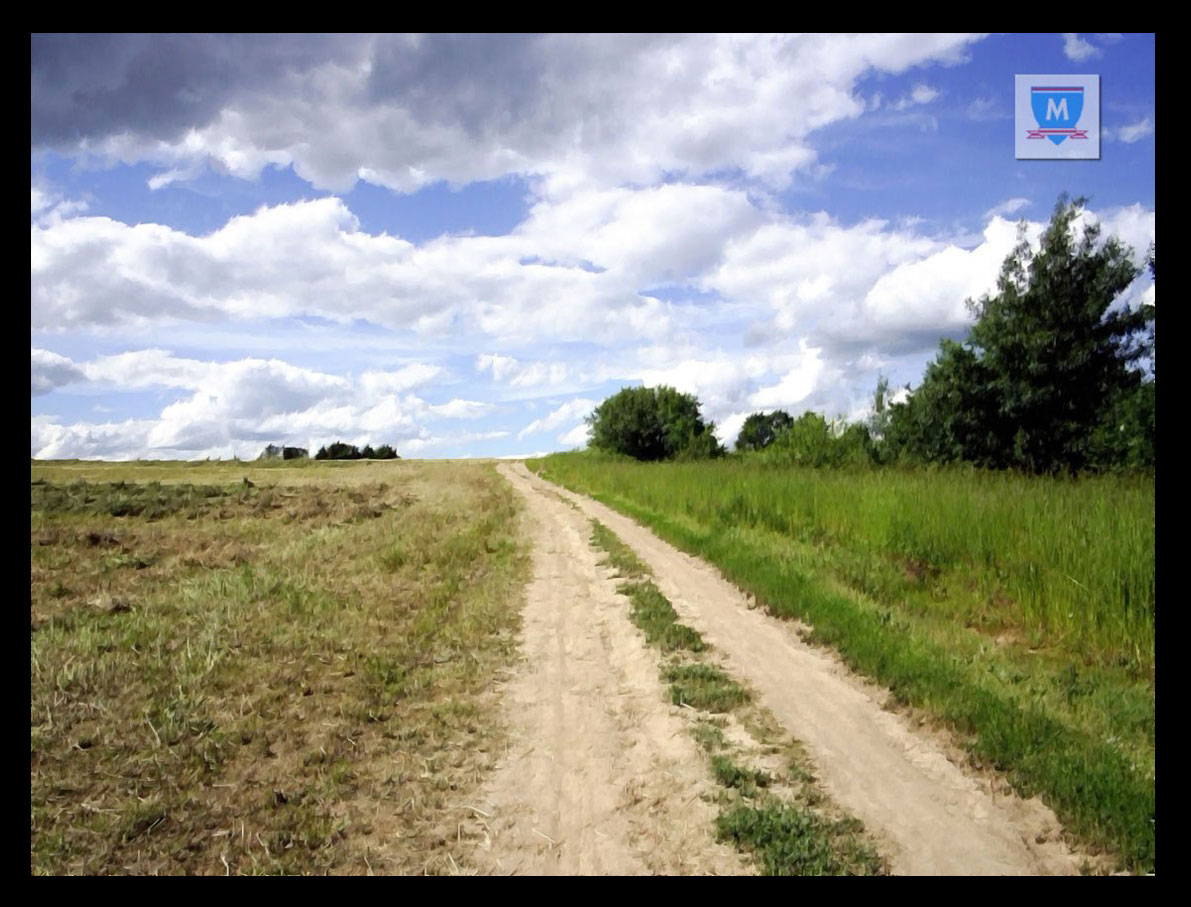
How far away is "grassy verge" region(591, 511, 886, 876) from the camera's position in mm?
3426

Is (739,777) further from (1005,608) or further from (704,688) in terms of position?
(1005,608)

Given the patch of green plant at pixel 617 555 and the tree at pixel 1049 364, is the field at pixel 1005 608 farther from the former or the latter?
the tree at pixel 1049 364

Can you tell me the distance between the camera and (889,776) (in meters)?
4.30

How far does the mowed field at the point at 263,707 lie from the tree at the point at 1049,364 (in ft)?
67.0

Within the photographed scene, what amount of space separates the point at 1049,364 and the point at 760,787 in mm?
25314

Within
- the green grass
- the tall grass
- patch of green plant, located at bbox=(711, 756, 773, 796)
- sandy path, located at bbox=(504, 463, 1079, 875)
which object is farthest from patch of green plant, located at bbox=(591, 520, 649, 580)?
the green grass

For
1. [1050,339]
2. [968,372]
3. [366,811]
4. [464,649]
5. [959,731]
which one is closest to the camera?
[366,811]

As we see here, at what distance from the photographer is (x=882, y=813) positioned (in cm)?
386

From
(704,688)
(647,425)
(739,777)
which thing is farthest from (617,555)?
(647,425)

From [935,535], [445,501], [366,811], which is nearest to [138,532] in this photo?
[445,501]

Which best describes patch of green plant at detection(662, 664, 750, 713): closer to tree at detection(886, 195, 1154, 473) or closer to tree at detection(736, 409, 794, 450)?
tree at detection(886, 195, 1154, 473)
